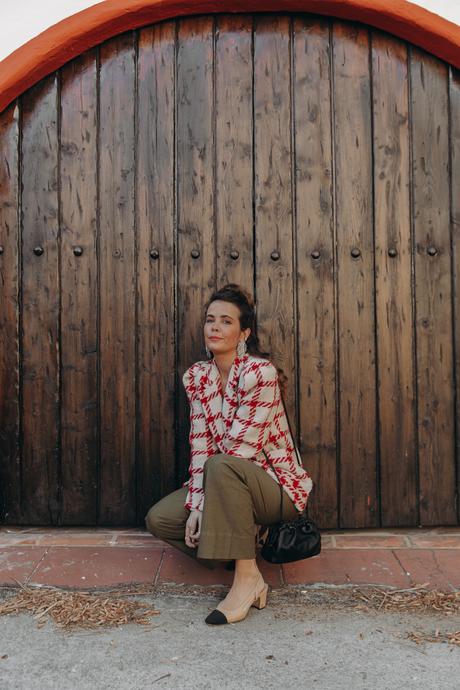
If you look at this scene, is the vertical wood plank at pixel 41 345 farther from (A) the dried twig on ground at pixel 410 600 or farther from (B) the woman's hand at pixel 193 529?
(A) the dried twig on ground at pixel 410 600

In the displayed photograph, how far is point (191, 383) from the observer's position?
2.12m

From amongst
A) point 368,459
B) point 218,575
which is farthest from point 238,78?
point 218,575

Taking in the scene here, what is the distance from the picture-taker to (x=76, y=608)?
178 centimetres

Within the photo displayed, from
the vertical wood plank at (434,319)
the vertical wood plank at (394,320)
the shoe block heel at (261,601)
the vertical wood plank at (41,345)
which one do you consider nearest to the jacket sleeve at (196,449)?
the shoe block heel at (261,601)

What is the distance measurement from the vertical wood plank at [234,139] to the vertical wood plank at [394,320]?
536 mm

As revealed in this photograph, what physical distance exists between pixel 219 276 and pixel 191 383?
0.52m

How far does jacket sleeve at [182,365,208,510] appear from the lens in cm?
194

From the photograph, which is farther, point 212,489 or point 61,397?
point 61,397

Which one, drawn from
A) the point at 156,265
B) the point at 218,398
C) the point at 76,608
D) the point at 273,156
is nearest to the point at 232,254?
the point at 156,265

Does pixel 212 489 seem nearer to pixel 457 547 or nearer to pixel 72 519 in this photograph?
pixel 72 519

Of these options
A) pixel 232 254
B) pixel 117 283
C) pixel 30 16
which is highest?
pixel 30 16

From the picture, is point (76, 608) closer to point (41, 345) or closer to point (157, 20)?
point (41, 345)

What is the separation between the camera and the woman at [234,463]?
1.77m

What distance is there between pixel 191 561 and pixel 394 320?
125cm
